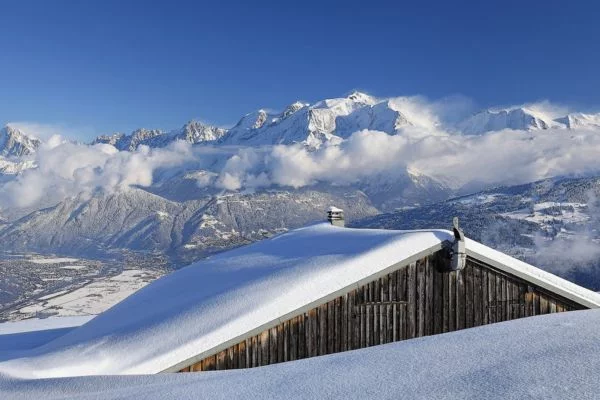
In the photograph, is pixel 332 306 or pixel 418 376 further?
pixel 332 306

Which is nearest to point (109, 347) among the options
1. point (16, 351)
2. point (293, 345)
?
point (293, 345)

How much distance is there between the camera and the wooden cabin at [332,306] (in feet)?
30.7

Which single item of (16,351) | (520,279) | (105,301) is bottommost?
(105,301)

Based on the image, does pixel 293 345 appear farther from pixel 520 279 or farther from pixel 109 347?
pixel 520 279


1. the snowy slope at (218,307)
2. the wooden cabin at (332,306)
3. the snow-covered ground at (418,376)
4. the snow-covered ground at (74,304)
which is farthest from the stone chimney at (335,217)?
the snow-covered ground at (74,304)

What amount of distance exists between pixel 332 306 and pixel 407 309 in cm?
184

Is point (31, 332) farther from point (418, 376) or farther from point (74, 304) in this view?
point (74, 304)

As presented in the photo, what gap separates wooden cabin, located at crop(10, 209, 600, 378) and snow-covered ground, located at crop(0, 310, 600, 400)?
2.58 m

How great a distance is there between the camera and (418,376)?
5.43 metres

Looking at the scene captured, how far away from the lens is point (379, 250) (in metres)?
11.0

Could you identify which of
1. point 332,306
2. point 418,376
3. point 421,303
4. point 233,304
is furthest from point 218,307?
point 418,376

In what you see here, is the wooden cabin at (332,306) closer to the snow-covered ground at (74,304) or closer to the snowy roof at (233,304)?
the snowy roof at (233,304)

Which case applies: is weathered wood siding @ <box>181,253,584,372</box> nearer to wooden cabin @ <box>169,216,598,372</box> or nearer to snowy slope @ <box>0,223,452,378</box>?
wooden cabin @ <box>169,216,598,372</box>

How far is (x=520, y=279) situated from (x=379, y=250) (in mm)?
3603
